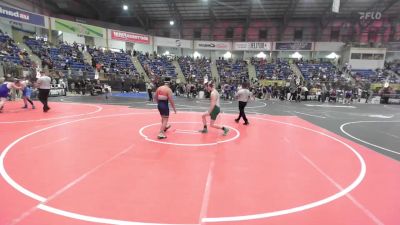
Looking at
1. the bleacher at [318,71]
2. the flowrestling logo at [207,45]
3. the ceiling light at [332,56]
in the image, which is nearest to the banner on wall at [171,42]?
the flowrestling logo at [207,45]

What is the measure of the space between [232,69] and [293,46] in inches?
398

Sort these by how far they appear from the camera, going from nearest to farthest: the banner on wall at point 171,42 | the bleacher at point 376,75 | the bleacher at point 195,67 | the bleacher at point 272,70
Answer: the bleacher at point 376,75, the bleacher at point 272,70, the bleacher at point 195,67, the banner on wall at point 171,42

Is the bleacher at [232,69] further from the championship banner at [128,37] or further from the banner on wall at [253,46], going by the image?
the championship banner at [128,37]

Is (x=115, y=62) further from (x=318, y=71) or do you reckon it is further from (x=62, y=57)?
(x=318, y=71)

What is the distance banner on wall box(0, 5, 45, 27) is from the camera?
2252 centimetres

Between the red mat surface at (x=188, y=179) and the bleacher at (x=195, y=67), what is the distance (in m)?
26.8

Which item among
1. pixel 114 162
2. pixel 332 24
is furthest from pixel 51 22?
pixel 332 24

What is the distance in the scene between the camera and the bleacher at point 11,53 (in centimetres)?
2048

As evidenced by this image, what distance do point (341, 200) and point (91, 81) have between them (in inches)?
910

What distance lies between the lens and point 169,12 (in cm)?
3738

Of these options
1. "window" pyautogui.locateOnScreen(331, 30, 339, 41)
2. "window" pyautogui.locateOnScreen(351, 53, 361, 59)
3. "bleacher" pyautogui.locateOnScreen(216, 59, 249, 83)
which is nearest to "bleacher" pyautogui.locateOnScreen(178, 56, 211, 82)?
"bleacher" pyautogui.locateOnScreen(216, 59, 249, 83)

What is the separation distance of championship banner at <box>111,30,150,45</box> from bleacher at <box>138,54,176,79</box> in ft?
6.82

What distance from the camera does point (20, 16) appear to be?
933 inches

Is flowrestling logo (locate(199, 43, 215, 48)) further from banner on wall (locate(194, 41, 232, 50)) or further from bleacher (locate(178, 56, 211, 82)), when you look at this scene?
bleacher (locate(178, 56, 211, 82))
